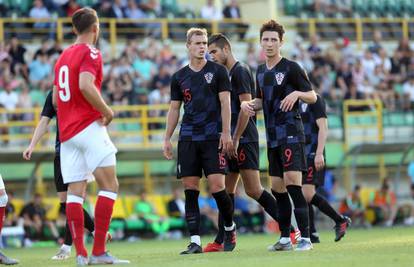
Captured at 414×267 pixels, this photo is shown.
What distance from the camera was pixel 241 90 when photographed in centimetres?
1380

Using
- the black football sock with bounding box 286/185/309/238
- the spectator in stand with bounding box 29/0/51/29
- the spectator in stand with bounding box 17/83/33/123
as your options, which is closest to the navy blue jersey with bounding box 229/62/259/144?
the black football sock with bounding box 286/185/309/238

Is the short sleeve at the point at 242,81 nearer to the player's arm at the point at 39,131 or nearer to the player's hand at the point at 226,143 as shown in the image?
the player's hand at the point at 226,143

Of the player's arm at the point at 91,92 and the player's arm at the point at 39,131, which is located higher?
the player's arm at the point at 91,92

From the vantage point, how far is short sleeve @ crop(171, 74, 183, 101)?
1329 centimetres

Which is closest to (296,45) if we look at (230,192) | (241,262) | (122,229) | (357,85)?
(357,85)

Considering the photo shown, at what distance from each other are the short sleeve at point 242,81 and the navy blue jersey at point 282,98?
60 centimetres

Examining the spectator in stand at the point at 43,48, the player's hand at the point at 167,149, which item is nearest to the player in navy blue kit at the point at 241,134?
the player's hand at the point at 167,149

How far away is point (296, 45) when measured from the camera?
30.7 metres

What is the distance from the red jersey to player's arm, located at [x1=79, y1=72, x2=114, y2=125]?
3.0 inches

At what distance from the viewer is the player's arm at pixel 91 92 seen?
34.9ft

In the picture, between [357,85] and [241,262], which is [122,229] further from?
[241,262]

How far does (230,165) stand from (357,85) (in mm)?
16329

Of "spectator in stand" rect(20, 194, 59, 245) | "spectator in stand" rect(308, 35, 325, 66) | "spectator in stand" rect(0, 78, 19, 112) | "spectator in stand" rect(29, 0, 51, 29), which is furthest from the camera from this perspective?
"spectator in stand" rect(308, 35, 325, 66)

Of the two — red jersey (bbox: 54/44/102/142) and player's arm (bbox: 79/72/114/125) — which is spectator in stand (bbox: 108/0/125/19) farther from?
player's arm (bbox: 79/72/114/125)
